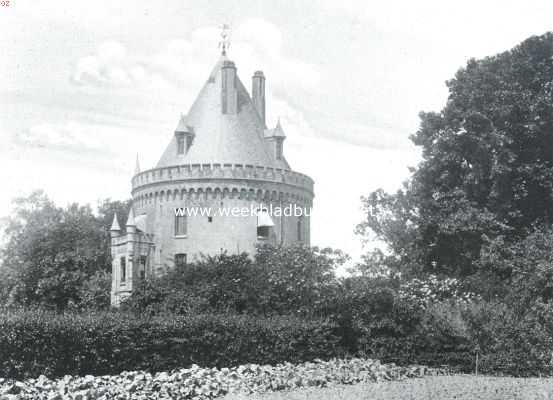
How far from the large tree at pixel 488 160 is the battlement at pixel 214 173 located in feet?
37.0

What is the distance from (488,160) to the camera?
35.7 m

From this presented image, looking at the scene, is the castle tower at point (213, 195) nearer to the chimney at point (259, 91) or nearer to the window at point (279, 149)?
the window at point (279, 149)

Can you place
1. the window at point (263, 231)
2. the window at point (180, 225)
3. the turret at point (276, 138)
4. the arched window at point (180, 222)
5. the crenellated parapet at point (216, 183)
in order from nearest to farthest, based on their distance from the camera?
the crenellated parapet at point (216, 183) < the arched window at point (180, 222) < the window at point (180, 225) < the window at point (263, 231) < the turret at point (276, 138)

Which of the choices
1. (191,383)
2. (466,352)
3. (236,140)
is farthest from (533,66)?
(191,383)

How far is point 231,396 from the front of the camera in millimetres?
17719

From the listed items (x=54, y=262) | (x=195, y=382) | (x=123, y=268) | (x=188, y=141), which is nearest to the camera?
(x=195, y=382)

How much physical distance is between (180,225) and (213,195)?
282 centimetres

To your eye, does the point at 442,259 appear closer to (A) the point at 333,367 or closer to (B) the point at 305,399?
(A) the point at 333,367

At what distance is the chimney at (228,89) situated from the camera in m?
49.8

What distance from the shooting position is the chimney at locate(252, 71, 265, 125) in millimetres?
52781

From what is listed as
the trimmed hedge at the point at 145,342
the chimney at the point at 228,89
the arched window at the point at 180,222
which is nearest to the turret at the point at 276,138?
the chimney at the point at 228,89

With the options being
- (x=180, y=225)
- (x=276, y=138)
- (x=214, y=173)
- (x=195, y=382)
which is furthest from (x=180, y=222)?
(x=195, y=382)

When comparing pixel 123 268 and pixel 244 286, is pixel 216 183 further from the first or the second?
pixel 244 286

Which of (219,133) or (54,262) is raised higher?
(219,133)
